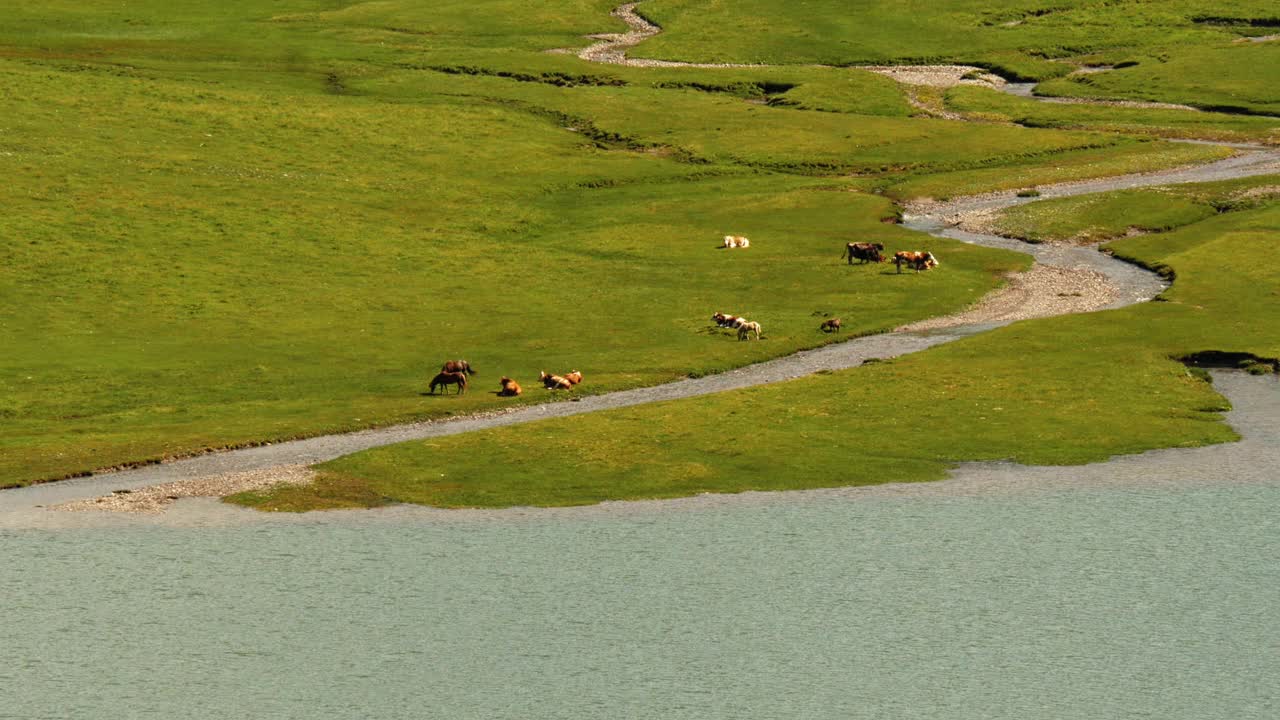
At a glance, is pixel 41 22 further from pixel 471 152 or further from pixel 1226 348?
pixel 1226 348

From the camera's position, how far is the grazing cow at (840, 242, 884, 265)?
98062 mm

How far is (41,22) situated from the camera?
173 meters

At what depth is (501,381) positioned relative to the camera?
71062 millimetres

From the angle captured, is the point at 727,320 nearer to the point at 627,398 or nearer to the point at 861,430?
the point at 627,398

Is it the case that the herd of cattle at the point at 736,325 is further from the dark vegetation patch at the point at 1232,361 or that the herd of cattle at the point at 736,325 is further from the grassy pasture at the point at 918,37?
the grassy pasture at the point at 918,37

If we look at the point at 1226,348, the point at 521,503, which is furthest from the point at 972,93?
the point at 521,503

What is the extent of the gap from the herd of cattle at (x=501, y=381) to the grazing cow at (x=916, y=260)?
97.4 ft

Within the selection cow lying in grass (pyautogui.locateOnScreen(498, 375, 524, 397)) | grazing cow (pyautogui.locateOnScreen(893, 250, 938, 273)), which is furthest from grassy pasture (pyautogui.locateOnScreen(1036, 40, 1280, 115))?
cow lying in grass (pyautogui.locateOnScreen(498, 375, 524, 397))

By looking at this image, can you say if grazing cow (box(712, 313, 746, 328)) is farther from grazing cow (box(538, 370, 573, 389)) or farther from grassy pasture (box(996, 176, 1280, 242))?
grassy pasture (box(996, 176, 1280, 242))

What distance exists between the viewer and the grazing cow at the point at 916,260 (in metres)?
95.8

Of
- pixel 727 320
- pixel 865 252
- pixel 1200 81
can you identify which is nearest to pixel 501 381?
pixel 727 320

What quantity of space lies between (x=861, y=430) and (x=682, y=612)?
2010cm

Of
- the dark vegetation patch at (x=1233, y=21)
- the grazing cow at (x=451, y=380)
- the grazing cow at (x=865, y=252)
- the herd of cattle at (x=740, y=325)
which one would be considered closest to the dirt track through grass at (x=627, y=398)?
the herd of cattle at (x=740, y=325)

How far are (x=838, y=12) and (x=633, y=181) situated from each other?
84377 millimetres
